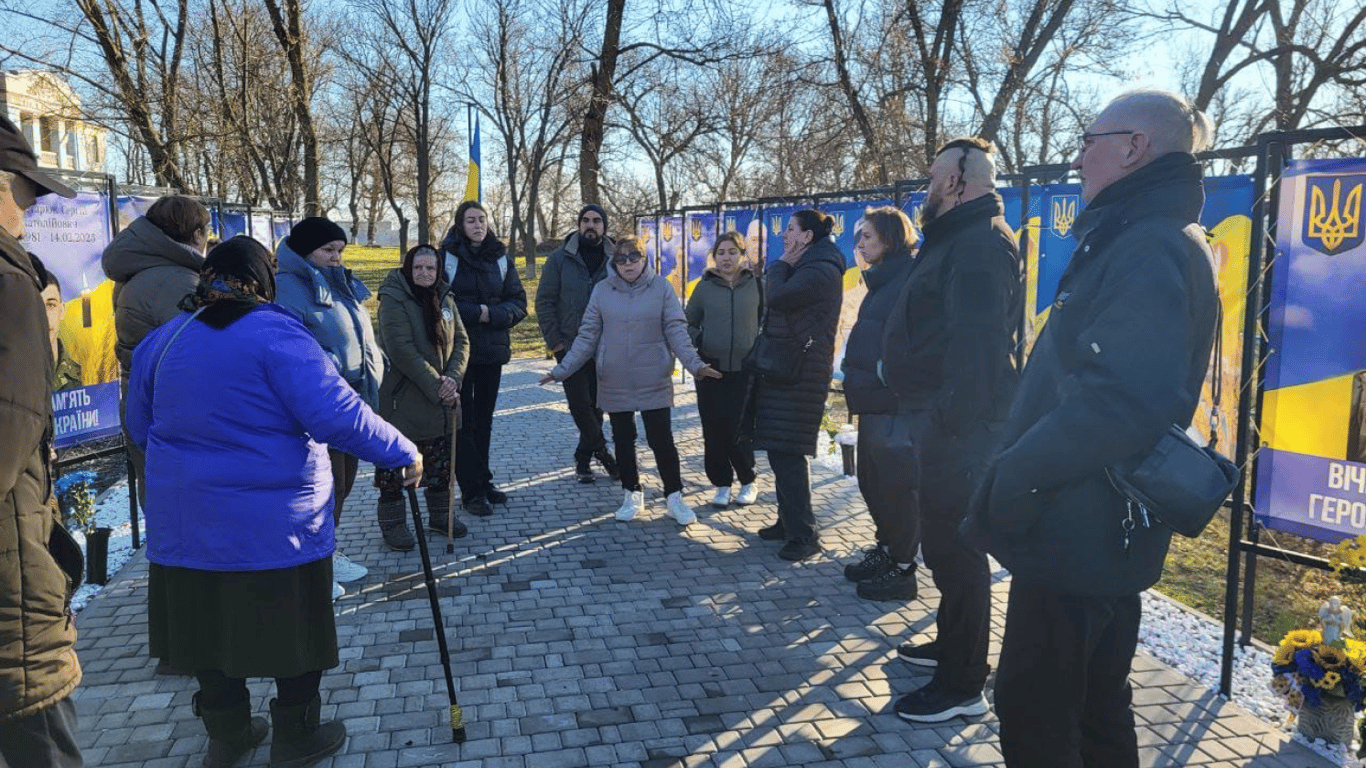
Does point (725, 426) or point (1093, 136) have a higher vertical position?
point (1093, 136)

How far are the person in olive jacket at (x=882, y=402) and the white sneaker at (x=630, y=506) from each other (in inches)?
78.7

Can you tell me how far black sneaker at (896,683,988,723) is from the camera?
364cm

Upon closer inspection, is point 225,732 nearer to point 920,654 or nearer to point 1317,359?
point 920,654

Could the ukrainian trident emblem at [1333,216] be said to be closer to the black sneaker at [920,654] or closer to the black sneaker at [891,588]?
the black sneaker at [920,654]

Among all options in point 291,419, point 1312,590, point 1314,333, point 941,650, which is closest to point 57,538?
point 291,419

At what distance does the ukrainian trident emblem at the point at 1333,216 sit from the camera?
339cm

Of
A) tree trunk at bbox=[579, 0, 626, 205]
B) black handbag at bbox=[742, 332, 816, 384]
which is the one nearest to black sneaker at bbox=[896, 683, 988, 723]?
black handbag at bbox=[742, 332, 816, 384]

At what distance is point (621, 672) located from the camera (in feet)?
13.4

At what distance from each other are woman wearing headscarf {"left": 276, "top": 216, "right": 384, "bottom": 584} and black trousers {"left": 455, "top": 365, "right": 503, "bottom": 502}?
1.44 m

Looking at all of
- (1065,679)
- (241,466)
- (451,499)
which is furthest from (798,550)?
(241,466)

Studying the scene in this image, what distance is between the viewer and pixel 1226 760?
132 inches

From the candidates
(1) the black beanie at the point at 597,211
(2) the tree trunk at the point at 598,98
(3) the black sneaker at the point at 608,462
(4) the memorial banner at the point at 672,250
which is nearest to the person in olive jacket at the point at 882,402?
(1) the black beanie at the point at 597,211

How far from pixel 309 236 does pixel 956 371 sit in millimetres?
3254

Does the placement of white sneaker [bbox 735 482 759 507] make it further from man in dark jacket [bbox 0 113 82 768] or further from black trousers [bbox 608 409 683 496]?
man in dark jacket [bbox 0 113 82 768]
